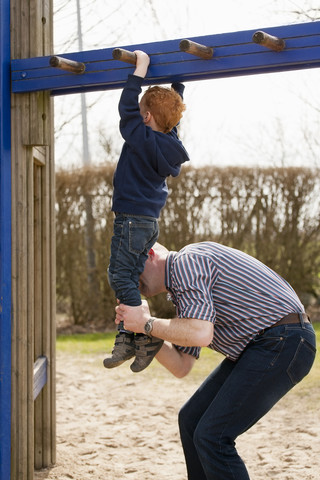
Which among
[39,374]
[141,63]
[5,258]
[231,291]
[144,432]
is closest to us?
[231,291]

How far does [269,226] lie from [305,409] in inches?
177

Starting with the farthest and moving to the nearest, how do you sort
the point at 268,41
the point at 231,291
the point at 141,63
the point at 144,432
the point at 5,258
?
the point at 144,432 → the point at 5,258 → the point at 141,63 → the point at 231,291 → the point at 268,41

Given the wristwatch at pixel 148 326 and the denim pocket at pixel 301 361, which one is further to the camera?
the wristwatch at pixel 148 326

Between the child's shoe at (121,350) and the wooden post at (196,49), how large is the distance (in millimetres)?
1287

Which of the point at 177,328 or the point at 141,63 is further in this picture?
the point at 141,63

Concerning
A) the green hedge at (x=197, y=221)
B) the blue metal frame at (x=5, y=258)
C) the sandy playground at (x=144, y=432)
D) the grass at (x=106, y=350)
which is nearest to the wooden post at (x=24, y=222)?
the blue metal frame at (x=5, y=258)

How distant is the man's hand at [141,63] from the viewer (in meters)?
2.85

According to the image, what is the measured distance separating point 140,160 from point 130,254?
0.42 meters

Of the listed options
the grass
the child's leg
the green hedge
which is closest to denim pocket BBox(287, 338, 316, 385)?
the child's leg

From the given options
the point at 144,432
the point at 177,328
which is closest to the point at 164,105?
the point at 177,328

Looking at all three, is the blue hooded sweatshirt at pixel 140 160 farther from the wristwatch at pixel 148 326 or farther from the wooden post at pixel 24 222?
the wooden post at pixel 24 222

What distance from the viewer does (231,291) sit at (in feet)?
9.00

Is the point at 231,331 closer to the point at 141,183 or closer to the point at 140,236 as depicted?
the point at 140,236

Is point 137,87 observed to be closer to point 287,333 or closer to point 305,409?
point 287,333
